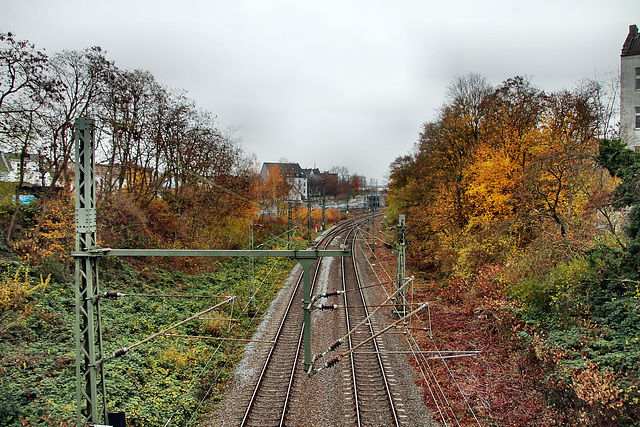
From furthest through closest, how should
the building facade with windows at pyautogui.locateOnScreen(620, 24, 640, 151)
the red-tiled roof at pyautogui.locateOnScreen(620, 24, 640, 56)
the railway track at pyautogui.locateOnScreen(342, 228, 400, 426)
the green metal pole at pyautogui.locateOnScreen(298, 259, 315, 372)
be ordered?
the red-tiled roof at pyautogui.locateOnScreen(620, 24, 640, 56)
the building facade with windows at pyautogui.locateOnScreen(620, 24, 640, 151)
the railway track at pyautogui.locateOnScreen(342, 228, 400, 426)
the green metal pole at pyautogui.locateOnScreen(298, 259, 315, 372)

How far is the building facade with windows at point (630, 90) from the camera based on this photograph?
1958 centimetres

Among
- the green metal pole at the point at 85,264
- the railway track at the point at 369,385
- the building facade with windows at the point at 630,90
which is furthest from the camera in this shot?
the building facade with windows at the point at 630,90

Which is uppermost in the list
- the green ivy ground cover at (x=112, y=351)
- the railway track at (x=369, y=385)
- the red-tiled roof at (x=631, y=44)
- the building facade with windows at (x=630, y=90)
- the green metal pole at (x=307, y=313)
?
the red-tiled roof at (x=631, y=44)

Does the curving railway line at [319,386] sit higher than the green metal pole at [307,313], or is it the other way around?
the green metal pole at [307,313]

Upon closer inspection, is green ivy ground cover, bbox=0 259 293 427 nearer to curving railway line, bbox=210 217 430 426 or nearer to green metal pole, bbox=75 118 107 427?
curving railway line, bbox=210 217 430 426

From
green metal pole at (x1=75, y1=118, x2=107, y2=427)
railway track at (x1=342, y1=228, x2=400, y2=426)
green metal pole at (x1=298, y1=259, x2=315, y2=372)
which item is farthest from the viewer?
railway track at (x1=342, y1=228, x2=400, y2=426)

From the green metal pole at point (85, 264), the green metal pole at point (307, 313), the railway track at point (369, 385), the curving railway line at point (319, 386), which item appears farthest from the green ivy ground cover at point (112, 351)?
the green metal pole at point (307, 313)

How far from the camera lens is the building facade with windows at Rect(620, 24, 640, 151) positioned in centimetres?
1958

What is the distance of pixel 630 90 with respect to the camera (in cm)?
2006

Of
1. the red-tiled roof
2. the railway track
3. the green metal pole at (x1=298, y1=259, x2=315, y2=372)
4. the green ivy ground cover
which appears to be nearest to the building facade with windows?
the red-tiled roof

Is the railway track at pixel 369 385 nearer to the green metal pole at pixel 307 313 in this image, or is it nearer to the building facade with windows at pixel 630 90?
the green metal pole at pixel 307 313

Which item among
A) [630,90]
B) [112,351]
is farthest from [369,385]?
[630,90]

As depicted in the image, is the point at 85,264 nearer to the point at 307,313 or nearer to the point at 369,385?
the point at 307,313

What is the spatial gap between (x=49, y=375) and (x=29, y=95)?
37.9ft
